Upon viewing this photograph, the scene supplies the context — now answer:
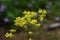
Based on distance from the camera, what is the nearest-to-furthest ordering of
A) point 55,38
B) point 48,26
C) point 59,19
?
1. point 55,38
2. point 48,26
3. point 59,19

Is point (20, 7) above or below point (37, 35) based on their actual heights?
Answer: above

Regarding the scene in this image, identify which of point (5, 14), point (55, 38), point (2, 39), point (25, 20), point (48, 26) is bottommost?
point (2, 39)

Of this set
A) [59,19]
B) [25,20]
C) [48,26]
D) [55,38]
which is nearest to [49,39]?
[55,38]

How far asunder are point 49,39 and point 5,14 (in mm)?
1018

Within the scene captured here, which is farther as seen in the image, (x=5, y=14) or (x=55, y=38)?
(x=5, y=14)

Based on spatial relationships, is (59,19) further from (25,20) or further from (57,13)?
(25,20)

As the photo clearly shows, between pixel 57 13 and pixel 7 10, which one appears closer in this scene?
pixel 7 10

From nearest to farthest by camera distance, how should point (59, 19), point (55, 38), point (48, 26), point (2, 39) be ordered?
point (2, 39) < point (55, 38) < point (48, 26) < point (59, 19)

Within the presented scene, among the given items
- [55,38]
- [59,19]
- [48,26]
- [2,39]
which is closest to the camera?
[2,39]

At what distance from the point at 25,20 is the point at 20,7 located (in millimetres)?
2532

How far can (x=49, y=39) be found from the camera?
139 inches

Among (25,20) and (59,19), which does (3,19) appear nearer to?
(59,19)

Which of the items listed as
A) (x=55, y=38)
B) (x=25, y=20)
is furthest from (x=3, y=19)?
(x=25, y=20)

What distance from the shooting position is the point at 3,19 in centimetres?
417
